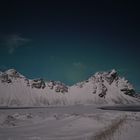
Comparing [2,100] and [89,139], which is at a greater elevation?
[2,100]

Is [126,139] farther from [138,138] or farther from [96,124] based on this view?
[96,124]

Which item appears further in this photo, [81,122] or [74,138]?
[81,122]

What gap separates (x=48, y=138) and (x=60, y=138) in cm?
88

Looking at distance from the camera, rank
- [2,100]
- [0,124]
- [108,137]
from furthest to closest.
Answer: [2,100] → [0,124] → [108,137]

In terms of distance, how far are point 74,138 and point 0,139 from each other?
5463 mm

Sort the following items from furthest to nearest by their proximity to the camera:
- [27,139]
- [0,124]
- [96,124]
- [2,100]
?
[2,100]
[0,124]
[96,124]
[27,139]

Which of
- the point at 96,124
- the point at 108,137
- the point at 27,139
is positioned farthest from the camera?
the point at 96,124

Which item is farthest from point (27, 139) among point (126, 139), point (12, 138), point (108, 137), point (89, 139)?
point (126, 139)

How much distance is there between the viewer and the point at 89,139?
53.8 ft

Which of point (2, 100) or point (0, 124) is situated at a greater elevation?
point (2, 100)

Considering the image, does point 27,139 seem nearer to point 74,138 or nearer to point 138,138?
point 74,138

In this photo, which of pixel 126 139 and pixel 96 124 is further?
pixel 96 124

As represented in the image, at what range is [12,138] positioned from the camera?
18.0 metres

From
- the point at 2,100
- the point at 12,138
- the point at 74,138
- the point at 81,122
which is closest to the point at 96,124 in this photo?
the point at 81,122
